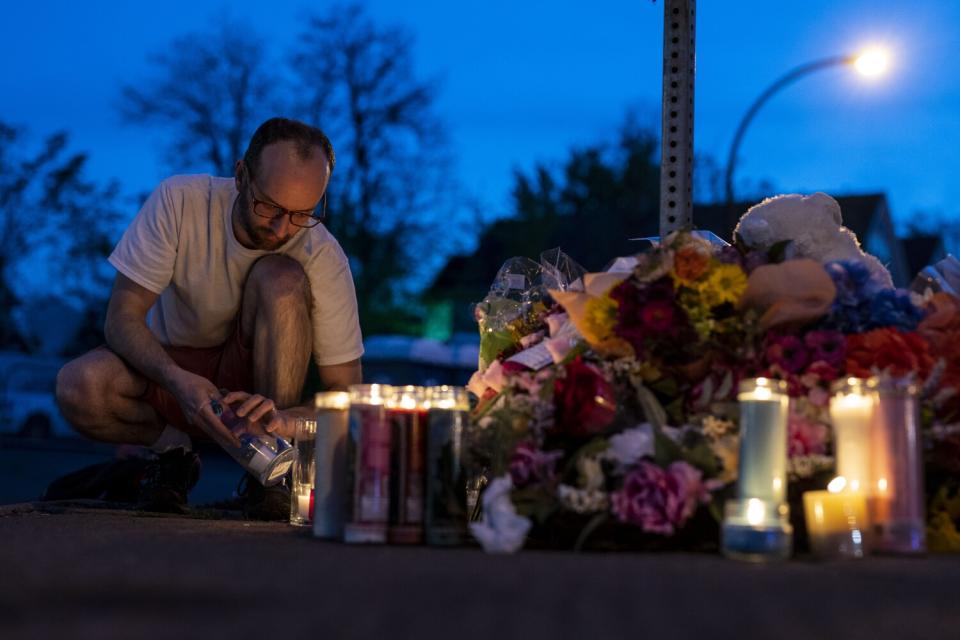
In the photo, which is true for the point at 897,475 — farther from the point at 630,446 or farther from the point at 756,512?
the point at 630,446

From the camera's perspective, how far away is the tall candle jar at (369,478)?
10.7 ft

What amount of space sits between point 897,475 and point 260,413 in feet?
7.31

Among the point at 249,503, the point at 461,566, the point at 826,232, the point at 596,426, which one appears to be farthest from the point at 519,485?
the point at 249,503

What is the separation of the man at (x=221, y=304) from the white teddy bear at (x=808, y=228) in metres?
1.83

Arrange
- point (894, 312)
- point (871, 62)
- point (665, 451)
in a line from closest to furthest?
point (665, 451), point (894, 312), point (871, 62)

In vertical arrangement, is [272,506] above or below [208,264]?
below

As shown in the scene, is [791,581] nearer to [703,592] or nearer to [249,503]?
[703,592]

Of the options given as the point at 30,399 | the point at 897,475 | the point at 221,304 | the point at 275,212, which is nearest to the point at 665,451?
the point at 897,475

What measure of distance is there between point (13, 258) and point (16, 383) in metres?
15.5

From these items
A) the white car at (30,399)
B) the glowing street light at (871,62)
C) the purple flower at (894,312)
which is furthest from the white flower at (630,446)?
the white car at (30,399)

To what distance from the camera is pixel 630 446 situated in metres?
3.18

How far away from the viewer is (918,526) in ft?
9.93

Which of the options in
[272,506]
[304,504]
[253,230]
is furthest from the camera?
[253,230]

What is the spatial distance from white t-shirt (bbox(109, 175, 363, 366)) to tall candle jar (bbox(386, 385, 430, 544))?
2.08 metres
